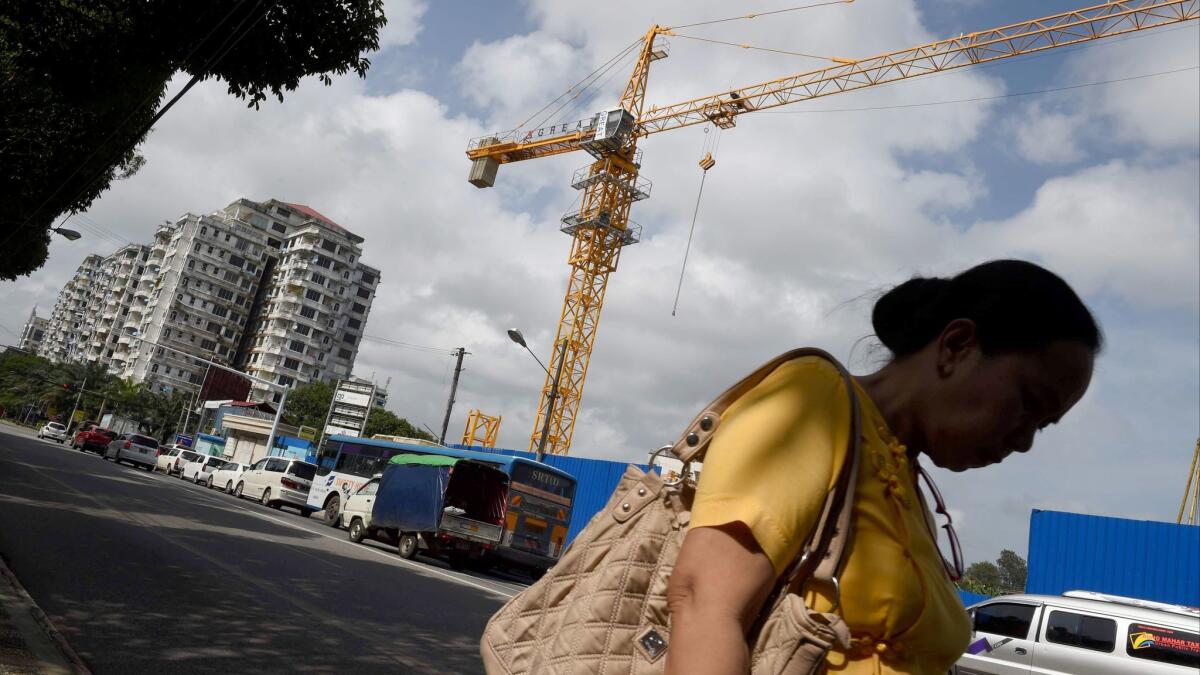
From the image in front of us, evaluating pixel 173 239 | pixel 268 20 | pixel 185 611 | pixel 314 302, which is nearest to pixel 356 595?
pixel 185 611

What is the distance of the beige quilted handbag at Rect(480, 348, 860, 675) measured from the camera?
1185 mm

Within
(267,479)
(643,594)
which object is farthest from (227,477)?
(643,594)

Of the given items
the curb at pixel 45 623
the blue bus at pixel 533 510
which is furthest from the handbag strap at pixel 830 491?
the blue bus at pixel 533 510

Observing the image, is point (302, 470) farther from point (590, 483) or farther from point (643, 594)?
point (643, 594)

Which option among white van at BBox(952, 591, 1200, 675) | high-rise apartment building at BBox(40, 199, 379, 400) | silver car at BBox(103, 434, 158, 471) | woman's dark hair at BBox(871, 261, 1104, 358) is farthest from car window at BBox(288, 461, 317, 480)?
high-rise apartment building at BBox(40, 199, 379, 400)

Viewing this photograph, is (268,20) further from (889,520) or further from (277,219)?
(277,219)

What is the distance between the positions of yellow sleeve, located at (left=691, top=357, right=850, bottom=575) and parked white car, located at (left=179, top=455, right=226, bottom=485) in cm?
3972

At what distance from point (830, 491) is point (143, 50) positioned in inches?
386

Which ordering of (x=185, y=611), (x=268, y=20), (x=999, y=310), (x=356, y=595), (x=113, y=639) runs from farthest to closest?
(x=356, y=595) → (x=268, y=20) → (x=185, y=611) → (x=113, y=639) → (x=999, y=310)

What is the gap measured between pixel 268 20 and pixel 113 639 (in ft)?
19.6

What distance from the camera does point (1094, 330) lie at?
1468 mm

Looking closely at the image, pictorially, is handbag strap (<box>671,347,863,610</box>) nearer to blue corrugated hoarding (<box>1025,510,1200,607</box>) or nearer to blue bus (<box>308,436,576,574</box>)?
blue corrugated hoarding (<box>1025,510,1200,607</box>)

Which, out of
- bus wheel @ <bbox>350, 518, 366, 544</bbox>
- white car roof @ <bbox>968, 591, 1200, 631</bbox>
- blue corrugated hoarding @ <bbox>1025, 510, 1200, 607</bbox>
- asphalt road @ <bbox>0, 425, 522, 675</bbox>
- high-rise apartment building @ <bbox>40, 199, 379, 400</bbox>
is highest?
high-rise apartment building @ <bbox>40, 199, 379, 400</bbox>

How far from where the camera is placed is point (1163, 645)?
10.5 metres
